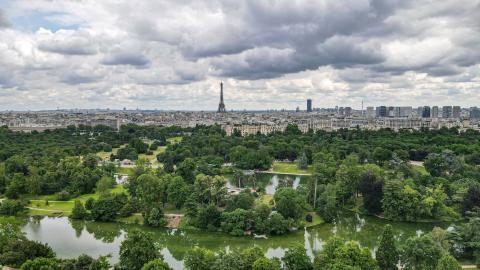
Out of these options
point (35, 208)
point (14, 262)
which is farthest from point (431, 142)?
point (14, 262)

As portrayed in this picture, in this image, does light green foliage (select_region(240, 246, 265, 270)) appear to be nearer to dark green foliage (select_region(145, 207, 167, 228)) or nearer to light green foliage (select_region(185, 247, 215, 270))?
light green foliage (select_region(185, 247, 215, 270))

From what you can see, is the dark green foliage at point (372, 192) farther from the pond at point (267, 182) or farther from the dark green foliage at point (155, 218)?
the dark green foliage at point (155, 218)

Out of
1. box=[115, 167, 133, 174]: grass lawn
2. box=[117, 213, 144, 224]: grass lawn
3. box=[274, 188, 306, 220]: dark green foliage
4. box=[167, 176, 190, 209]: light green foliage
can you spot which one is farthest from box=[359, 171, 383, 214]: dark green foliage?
box=[115, 167, 133, 174]: grass lawn

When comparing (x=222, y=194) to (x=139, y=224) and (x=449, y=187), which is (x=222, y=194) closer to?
(x=139, y=224)

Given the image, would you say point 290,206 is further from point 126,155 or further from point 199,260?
point 126,155

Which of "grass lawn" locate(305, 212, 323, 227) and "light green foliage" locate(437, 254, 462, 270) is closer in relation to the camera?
"light green foliage" locate(437, 254, 462, 270)

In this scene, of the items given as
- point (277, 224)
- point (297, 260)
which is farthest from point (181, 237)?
point (297, 260)
